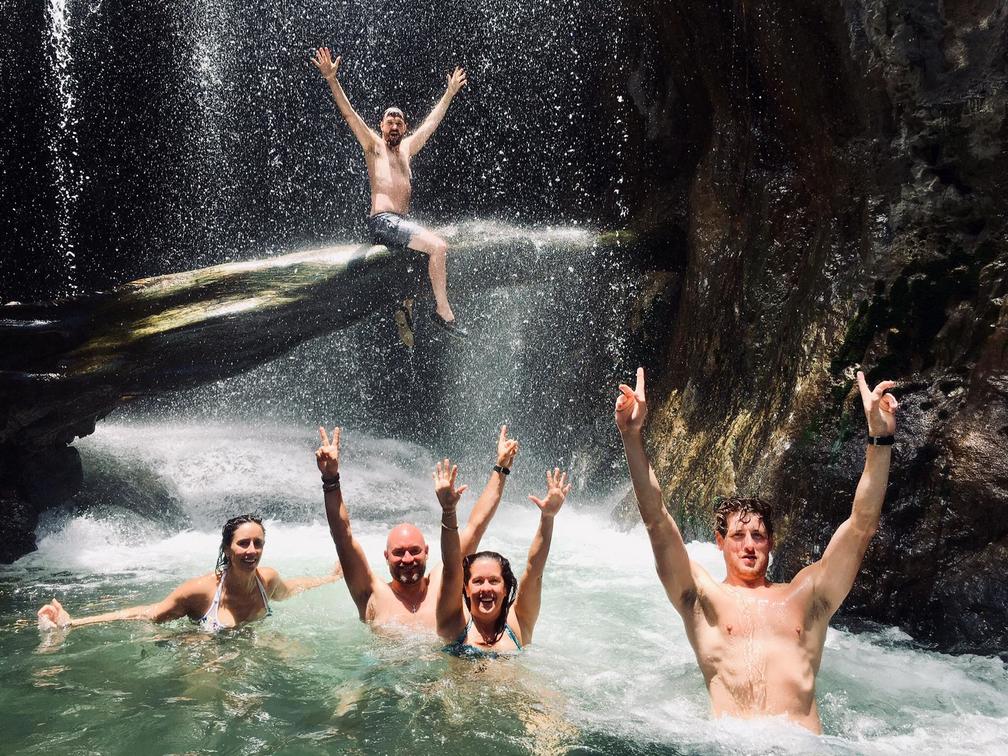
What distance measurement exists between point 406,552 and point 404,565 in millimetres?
78

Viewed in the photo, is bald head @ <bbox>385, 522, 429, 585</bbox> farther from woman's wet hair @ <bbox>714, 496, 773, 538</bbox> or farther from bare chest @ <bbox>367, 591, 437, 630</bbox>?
woman's wet hair @ <bbox>714, 496, 773, 538</bbox>

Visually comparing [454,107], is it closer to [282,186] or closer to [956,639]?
[282,186]

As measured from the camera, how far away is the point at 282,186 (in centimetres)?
1547

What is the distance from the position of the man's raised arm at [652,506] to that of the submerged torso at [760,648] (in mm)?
115

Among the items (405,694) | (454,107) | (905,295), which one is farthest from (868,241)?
(454,107)

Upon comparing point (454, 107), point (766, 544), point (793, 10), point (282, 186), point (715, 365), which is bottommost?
point (766, 544)

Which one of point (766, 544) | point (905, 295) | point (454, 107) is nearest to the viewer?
point (766, 544)

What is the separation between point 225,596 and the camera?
489cm

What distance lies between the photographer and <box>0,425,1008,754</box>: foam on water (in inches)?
137

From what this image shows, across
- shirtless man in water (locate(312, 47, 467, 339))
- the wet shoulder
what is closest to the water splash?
shirtless man in water (locate(312, 47, 467, 339))

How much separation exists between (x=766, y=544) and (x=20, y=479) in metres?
7.10

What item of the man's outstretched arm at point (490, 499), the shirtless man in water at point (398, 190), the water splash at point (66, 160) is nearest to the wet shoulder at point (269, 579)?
the man's outstretched arm at point (490, 499)

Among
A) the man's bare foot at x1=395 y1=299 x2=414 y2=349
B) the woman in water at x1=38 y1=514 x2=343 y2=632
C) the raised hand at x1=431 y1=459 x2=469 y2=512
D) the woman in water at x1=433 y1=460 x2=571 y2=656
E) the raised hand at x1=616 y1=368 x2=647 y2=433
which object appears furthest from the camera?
the man's bare foot at x1=395 y1=299 x2=414 y2=349

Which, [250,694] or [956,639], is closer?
[250,694]
